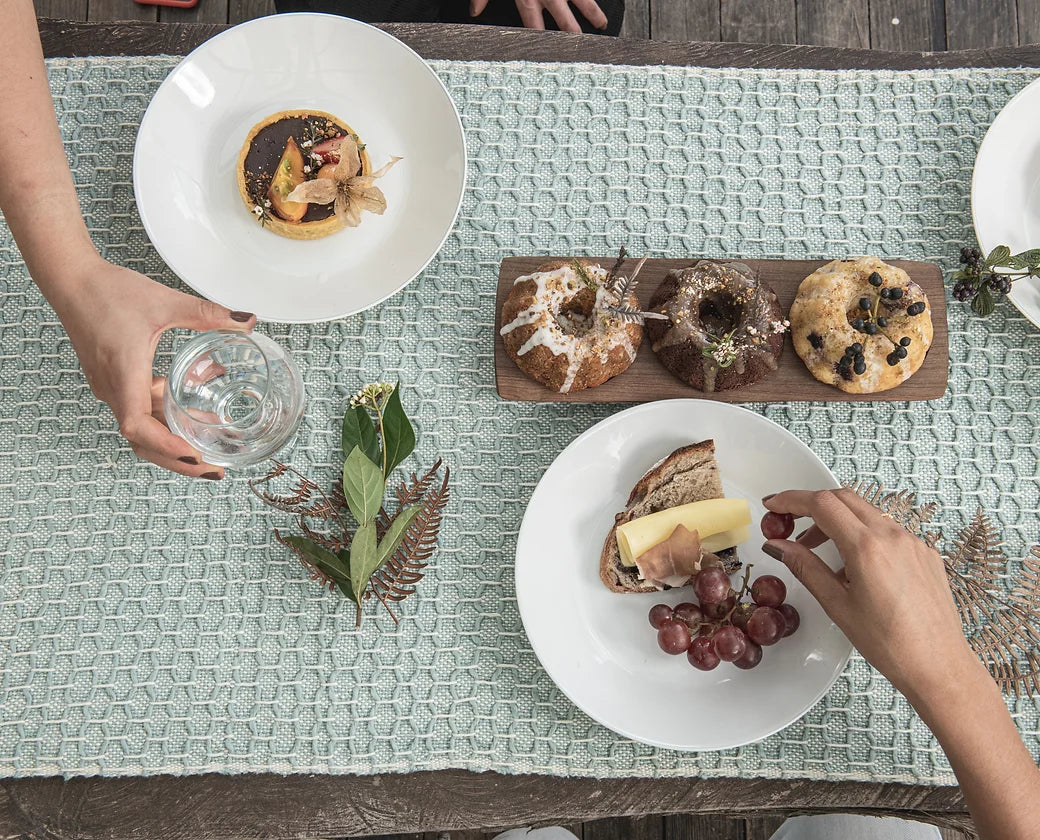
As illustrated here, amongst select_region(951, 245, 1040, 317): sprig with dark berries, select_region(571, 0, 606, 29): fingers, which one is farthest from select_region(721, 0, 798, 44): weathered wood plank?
select_region(951, 245, 1040, 317): sprig with dark berries

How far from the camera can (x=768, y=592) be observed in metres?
1.21

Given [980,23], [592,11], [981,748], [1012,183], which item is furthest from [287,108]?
[980,23]

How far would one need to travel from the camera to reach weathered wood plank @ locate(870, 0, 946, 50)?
200 cm

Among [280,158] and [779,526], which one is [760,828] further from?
[280,158]

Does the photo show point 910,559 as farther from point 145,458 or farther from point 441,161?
point 145,458

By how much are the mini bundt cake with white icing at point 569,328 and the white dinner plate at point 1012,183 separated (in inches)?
24.4

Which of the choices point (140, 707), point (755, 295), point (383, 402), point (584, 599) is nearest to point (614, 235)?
point (755, 295)

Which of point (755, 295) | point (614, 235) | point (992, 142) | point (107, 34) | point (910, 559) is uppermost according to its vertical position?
point (107, 34)

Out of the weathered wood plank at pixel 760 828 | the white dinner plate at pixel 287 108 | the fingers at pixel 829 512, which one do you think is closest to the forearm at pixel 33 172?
the white dinner plate at pixel 287 108

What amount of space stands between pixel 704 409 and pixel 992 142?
0.68 metres

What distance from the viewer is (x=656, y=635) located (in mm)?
1279

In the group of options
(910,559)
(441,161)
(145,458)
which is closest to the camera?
(910,559)

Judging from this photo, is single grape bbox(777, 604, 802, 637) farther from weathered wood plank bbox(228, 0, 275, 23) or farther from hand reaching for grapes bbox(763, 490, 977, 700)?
weathered wood plank bbox(228, 0, 275, 23)

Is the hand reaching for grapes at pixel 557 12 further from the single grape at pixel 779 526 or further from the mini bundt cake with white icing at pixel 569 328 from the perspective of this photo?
the single grape at pixel 779 526
